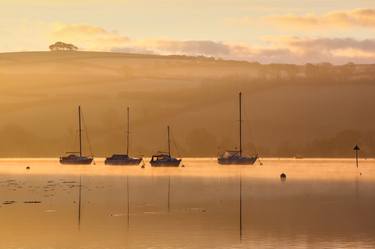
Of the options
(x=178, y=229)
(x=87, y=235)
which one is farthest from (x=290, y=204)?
(x=87, y=235)

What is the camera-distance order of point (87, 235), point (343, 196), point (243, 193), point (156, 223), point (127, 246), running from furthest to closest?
point (243, 193), point (343, 196), point (156, 223), point (87, 235), point (127, 246)

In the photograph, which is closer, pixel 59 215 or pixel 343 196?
pixel 59 215

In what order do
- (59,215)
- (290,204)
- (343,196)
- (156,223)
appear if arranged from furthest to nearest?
(343,196) < (290,204) < (59,215) < (156,223)

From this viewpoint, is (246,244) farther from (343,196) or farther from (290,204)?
(343,196)

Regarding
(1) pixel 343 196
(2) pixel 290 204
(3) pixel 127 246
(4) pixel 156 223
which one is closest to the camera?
(3) pixel 127 246

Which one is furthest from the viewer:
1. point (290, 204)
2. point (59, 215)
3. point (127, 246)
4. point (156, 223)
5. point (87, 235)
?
point (290, 204)

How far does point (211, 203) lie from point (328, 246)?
147 feet

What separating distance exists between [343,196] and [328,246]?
58.6 meters

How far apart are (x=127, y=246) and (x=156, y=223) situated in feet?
55.7

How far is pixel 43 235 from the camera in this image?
227 feet

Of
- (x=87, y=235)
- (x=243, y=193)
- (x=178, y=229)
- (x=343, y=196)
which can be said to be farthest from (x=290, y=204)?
(x=87, y=235)

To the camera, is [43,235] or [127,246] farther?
[43,235]

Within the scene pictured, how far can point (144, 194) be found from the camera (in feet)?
417

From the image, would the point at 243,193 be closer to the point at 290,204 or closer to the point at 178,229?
the point at 290,204
